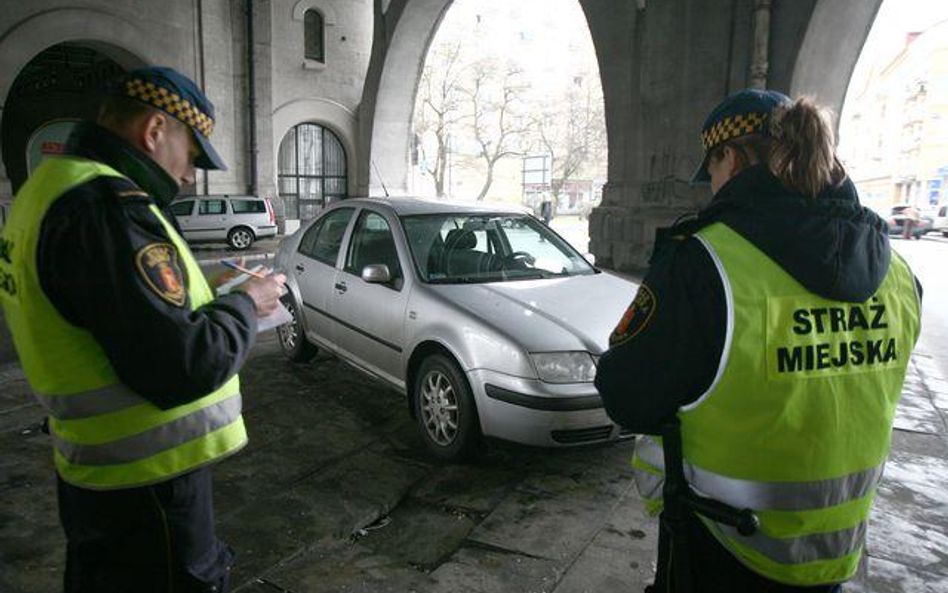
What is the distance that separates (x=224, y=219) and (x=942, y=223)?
28.5 metres

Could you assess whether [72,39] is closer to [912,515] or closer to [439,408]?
[439,408]

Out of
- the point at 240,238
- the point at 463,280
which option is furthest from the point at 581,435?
the point at 240,238

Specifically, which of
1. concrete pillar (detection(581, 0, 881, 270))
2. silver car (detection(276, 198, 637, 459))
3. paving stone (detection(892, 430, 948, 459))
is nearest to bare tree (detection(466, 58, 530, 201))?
concrete pillar (detection(581, 0, 881, 270))

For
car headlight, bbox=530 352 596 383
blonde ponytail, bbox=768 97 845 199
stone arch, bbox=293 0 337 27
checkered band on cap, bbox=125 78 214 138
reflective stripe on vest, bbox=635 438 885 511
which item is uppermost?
stone arch, bbox=293 0 337 27

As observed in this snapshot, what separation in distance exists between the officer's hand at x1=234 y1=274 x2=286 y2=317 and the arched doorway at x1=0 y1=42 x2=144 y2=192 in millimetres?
19761

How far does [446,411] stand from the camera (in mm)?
4164

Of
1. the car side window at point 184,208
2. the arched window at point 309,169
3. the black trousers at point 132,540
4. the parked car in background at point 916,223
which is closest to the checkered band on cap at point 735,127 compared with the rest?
the black trousers at point 132,540

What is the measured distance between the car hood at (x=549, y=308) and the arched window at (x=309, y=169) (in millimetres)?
19709

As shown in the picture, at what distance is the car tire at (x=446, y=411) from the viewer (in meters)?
4.01

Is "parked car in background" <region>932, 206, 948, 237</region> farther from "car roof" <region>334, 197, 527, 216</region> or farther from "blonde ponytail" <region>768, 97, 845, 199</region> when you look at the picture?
"blonde ponytail" <region>768, 97, 845, 199</region>

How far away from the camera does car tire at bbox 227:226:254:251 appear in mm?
18641

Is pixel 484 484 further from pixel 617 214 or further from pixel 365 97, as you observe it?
pixel 365 97

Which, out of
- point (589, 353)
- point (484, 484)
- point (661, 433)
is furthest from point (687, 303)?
point (484, 484)

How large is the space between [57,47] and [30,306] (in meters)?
22.3
